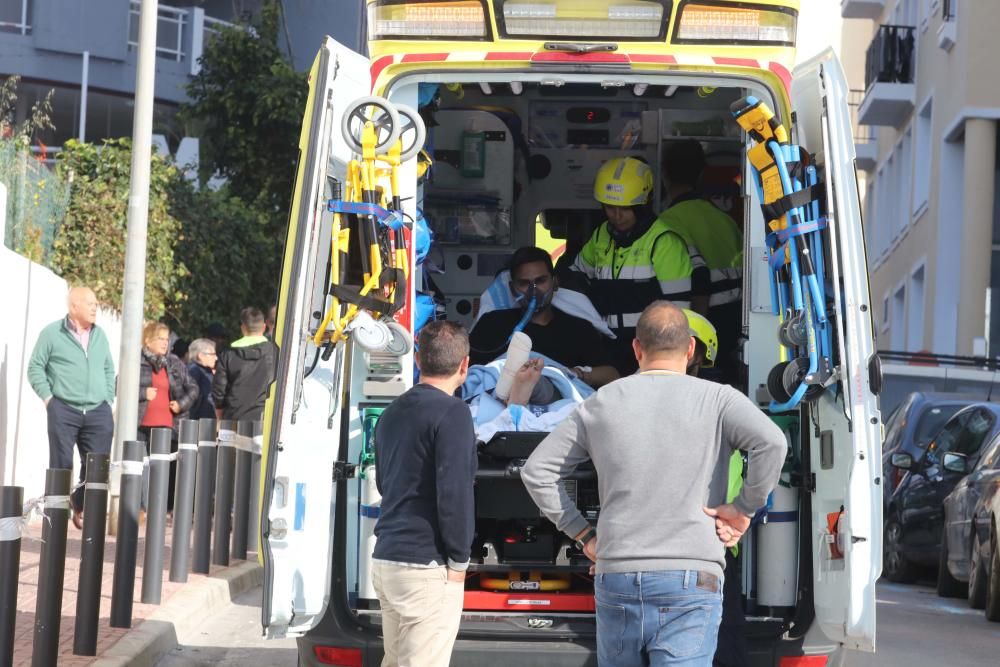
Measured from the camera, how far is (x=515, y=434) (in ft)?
23.3

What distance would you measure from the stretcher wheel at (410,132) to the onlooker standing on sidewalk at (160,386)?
8.59 m

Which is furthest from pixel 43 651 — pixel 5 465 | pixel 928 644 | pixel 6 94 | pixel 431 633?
pixel 6 94

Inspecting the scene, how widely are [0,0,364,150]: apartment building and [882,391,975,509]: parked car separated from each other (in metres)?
22.5

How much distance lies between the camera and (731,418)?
17.7 ft

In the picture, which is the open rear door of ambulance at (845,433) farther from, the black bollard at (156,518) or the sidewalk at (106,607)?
the black bollard at (156,518)

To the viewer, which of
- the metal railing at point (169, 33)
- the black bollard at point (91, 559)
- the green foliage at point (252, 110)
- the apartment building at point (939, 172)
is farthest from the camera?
the metal railing at point (169, 33)

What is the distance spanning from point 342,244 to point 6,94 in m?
13.1

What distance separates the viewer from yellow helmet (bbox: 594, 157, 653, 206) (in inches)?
367

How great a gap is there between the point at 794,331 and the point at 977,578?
633cm

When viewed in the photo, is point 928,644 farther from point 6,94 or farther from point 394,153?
point 6,94

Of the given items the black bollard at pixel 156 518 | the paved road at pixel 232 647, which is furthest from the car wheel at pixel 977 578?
the black bollard at pixel 156 518

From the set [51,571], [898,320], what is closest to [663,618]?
[51,571]

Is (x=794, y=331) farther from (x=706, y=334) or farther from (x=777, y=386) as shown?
(x=706, y=334)

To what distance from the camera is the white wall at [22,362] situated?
14656mm
